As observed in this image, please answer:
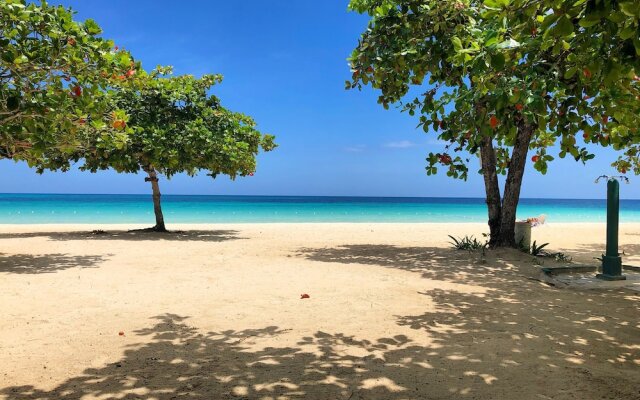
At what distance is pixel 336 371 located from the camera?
4.57 m

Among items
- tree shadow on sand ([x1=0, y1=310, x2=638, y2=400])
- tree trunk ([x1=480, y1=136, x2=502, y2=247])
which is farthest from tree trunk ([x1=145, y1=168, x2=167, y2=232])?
tree shadow on sand ([x1=0, y1=310, x2=638, y2=400])

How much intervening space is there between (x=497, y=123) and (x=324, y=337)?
3.22 metres

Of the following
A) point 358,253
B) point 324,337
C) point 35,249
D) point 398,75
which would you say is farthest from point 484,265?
point 35,249

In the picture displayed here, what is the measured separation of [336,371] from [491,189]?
11.2 metres

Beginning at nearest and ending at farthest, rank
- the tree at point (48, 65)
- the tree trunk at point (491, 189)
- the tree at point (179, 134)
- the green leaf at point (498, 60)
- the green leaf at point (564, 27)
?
the green leaf at point (564, 27), the green leaf at point (498, 60), the tree at point (48, 65), the tree trunk at point (491, 189), the tree at point (179, 134)

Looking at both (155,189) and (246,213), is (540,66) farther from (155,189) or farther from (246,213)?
(246,213)

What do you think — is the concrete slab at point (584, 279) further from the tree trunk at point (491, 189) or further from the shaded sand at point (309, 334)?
the tree trunk at point (491, 189)

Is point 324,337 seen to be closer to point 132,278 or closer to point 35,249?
point 132,278

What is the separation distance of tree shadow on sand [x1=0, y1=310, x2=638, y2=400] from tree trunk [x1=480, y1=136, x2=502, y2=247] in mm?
8936

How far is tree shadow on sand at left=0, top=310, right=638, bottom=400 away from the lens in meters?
4.07

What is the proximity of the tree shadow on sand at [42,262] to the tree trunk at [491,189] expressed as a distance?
11.4 m

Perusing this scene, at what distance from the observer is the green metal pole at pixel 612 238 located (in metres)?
9.55

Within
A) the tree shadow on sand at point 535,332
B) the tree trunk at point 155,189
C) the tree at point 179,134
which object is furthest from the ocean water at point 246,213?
the tree shadow on sand at point 535,332

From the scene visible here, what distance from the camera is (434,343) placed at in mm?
5469
